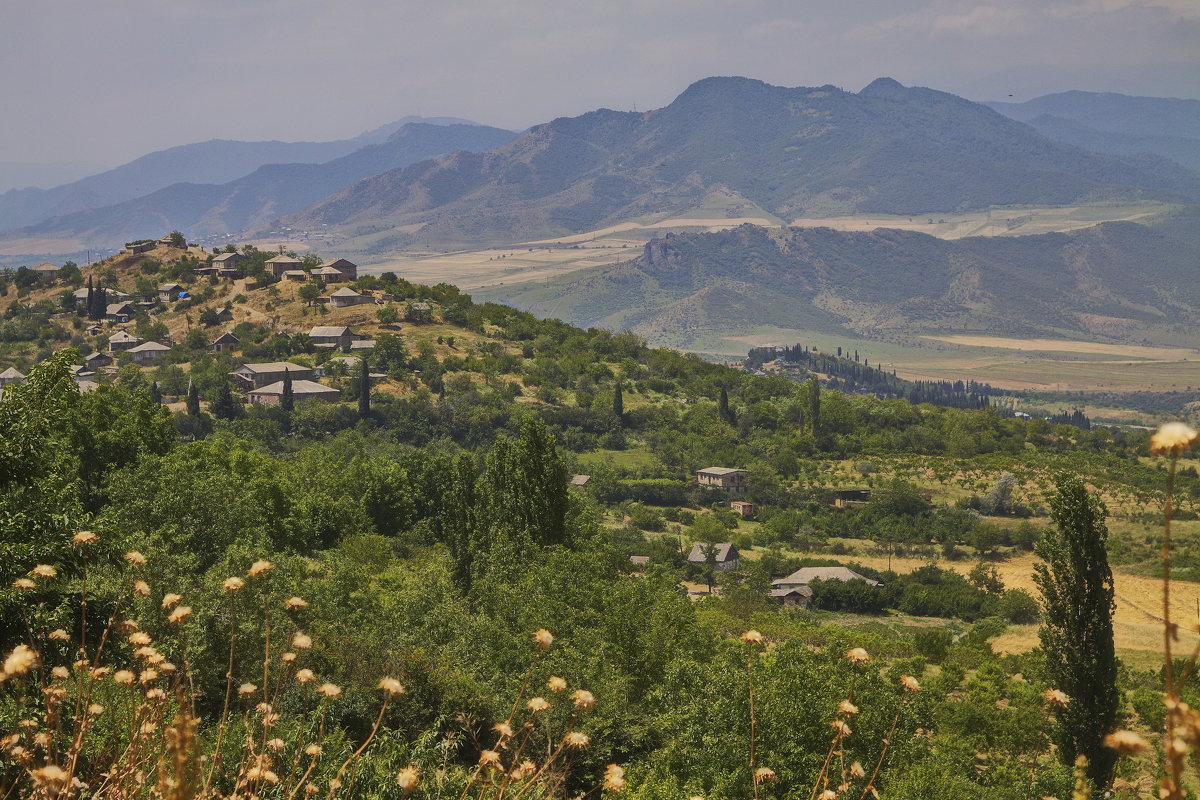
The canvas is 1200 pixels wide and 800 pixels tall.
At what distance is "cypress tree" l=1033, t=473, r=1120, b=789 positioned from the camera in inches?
792

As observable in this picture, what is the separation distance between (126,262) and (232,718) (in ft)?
394

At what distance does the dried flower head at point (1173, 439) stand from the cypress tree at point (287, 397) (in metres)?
81.6

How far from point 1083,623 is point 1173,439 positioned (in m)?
19.1

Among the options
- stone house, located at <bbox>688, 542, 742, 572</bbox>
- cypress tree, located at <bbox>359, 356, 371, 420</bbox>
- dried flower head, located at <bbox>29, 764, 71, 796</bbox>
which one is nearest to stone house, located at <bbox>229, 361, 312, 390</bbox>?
cypress tree, located at <bbox>359, 356, 371, 420</bbox>

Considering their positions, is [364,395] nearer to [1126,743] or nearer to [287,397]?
[287,397]

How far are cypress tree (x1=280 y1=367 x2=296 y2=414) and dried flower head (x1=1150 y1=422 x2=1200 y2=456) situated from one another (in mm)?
81640

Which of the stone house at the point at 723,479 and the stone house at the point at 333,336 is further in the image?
the stone house at the point at 333,336

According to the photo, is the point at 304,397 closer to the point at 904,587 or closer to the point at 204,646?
the point at 904,587

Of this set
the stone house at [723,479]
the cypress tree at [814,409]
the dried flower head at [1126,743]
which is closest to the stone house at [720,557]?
the stone house at [723,479]

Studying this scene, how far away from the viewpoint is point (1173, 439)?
3289mm

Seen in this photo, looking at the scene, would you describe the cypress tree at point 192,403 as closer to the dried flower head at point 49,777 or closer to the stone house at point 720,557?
the stone house at point 720,557

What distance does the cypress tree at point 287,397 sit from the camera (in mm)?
81375

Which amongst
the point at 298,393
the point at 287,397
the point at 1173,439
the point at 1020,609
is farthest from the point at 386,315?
the point at 1173,439

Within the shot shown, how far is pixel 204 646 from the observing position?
1633 centimetres
